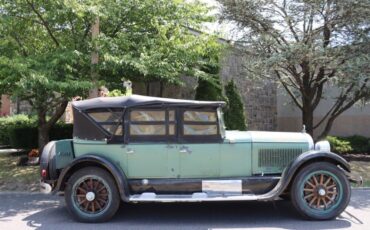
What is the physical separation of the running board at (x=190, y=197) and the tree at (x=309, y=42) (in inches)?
233

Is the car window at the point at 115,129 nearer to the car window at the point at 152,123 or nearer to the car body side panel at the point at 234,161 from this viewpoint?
the car window at the point at 152,123

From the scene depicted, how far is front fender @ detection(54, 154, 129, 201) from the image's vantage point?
294 inches

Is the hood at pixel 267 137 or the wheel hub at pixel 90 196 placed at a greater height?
the hood at pixel 267 137

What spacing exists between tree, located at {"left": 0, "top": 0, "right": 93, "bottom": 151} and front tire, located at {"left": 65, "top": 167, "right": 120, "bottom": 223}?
2.86 metres

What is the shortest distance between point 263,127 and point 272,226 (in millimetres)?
13066

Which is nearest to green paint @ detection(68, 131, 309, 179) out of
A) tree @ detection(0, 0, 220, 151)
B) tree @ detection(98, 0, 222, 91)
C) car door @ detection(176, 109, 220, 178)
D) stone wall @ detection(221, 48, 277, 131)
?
car door @ detection(176, 109, 220, 178)

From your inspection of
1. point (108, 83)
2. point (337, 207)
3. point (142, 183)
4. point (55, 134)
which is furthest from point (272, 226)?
point (55, 134)

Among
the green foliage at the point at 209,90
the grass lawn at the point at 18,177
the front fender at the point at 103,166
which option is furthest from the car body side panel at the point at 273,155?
the green foliage at the point at 209,90

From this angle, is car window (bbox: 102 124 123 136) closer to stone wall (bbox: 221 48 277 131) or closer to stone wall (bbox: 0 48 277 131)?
stone wall (bbox: 0 48 277 131)

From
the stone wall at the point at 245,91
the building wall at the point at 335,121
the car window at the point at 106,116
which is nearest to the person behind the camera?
the car window at the point at 106,116

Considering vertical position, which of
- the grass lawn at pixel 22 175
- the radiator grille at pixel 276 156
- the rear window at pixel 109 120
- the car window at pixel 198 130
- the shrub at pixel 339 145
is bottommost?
the grass lawn at pixel 22 175

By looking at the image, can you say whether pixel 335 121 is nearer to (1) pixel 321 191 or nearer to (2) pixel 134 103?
(1) pixel 321 191

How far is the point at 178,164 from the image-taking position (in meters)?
7.69

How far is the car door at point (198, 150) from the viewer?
303 inches
